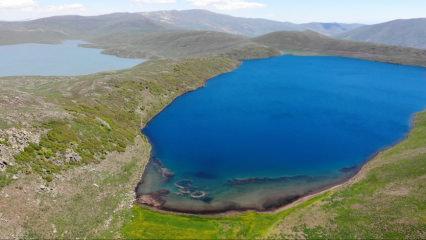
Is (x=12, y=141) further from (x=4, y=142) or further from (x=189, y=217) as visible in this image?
(x=189, y=217)

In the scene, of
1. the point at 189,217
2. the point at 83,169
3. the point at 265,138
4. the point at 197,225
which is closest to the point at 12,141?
the point at 83,169

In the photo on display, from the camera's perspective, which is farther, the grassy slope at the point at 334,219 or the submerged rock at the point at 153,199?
the submerged rock at the point at 153,199

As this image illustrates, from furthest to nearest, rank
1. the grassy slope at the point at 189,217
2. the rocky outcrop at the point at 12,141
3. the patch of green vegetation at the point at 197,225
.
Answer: the rocky outcrop at the point at 12,141 → the patch of green vegetation at the point at 197,225 → the grassy slope at the point at 189,217

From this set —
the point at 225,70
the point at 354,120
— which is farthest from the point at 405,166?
the point at 225,70

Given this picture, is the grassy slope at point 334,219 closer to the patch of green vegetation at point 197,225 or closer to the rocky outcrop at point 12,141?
the patch of green vegetation at point 197,225

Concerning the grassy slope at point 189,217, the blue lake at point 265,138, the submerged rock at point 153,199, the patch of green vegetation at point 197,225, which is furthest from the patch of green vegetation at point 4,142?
the patch of green vegetation at point 197,225

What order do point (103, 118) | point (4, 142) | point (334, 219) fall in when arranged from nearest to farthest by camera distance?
point (334, 219)
point (4, 142)
point (103, 118)

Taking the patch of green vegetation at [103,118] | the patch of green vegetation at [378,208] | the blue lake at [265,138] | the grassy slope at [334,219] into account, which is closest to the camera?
the patch of green vegetation at [378,208]

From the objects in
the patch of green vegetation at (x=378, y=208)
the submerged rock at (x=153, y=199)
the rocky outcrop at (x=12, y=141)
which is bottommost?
the submerged rock at (x=153, y=199)

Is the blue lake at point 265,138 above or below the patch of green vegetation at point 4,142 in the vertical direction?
below

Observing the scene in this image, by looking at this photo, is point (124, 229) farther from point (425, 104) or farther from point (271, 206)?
point (425, 104)
